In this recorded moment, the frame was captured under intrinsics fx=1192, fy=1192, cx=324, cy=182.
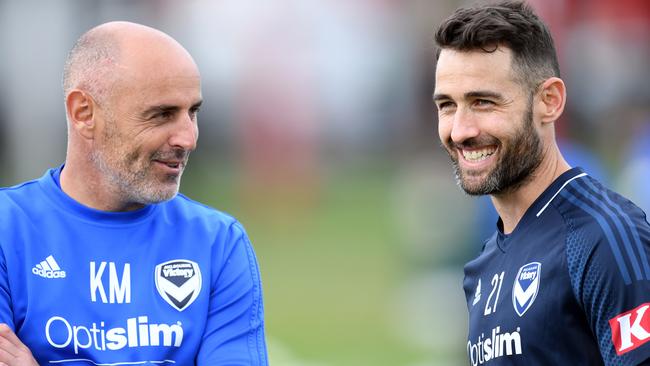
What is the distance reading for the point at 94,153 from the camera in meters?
4.26

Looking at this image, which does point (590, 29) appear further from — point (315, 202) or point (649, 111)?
point (315, 202)

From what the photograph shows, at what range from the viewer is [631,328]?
359cm

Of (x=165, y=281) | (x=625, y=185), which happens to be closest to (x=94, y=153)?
(x=165, y=281)

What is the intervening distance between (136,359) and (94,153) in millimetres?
776

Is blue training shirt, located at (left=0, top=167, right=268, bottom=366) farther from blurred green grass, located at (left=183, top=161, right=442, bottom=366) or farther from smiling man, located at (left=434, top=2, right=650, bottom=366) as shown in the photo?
blurred green grass, located at (left=183, top=161, right=442, bottom=366)

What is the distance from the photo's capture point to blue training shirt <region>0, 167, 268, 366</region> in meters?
3.97

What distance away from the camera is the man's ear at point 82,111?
4223mm

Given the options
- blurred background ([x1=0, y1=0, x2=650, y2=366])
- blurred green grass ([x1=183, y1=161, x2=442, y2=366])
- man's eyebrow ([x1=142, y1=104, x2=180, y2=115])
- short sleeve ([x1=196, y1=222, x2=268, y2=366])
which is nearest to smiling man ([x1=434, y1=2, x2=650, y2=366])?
short sleeve ([x1=196, y1=222, x2=268, y2=366])

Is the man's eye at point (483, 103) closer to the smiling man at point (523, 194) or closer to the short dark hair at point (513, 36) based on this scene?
the smiling man at point (523, 194)

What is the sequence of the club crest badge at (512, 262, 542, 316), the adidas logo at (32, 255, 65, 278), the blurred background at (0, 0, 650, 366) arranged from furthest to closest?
the blurred background at (0, 0, 650, 366)
the adidas logo at (32, 255, 65, 278)
the club crest badge at (512, 262, 542, 316)

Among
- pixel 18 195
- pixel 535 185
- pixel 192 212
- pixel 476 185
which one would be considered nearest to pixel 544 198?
pixel 535 185

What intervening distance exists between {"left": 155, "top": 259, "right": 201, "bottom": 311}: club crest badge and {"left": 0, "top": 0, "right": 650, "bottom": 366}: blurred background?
755 centimetres

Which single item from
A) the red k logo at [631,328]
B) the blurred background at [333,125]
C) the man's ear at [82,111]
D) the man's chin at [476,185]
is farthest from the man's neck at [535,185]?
the blurred background at [333,125]

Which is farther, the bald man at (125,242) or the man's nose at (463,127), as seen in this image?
the man's nose at (463,127)
